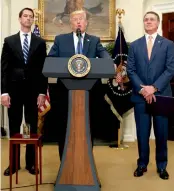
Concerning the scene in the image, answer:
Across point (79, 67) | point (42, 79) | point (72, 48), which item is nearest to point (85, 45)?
point (72, 48)

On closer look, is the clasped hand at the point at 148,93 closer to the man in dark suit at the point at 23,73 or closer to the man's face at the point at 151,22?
the man's face at the point at 151,22

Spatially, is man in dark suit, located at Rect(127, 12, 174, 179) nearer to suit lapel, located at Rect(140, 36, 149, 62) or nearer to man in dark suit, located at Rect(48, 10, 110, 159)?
suit lapel, located at Rect(140, 36, 149, 62)

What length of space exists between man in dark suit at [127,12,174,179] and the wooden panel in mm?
846

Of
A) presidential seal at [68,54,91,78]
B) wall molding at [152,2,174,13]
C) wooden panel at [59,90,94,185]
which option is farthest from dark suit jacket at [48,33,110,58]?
wall molding at [152,2,174,13]

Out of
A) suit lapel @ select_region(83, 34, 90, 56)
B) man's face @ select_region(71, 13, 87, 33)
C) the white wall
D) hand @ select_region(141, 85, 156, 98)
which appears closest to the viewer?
man's face @ select_region(71, 13, 87, 33)

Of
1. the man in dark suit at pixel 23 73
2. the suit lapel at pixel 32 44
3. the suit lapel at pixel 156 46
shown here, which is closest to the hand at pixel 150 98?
the suit lapel at pixel 156 46

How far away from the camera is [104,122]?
5.23 metres

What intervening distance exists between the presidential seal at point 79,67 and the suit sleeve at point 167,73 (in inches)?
36.9

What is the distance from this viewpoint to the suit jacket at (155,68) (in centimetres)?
322

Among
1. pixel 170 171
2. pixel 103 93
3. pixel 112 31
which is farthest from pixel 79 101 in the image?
pixel 112 31

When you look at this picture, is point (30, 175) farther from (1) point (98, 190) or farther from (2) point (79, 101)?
(2) point (79, 101)

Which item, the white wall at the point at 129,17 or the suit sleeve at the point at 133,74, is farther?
the white wall at the point at 129,17

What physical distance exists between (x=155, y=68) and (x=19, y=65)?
4.38ft

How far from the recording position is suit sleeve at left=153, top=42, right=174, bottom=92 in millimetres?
3176
